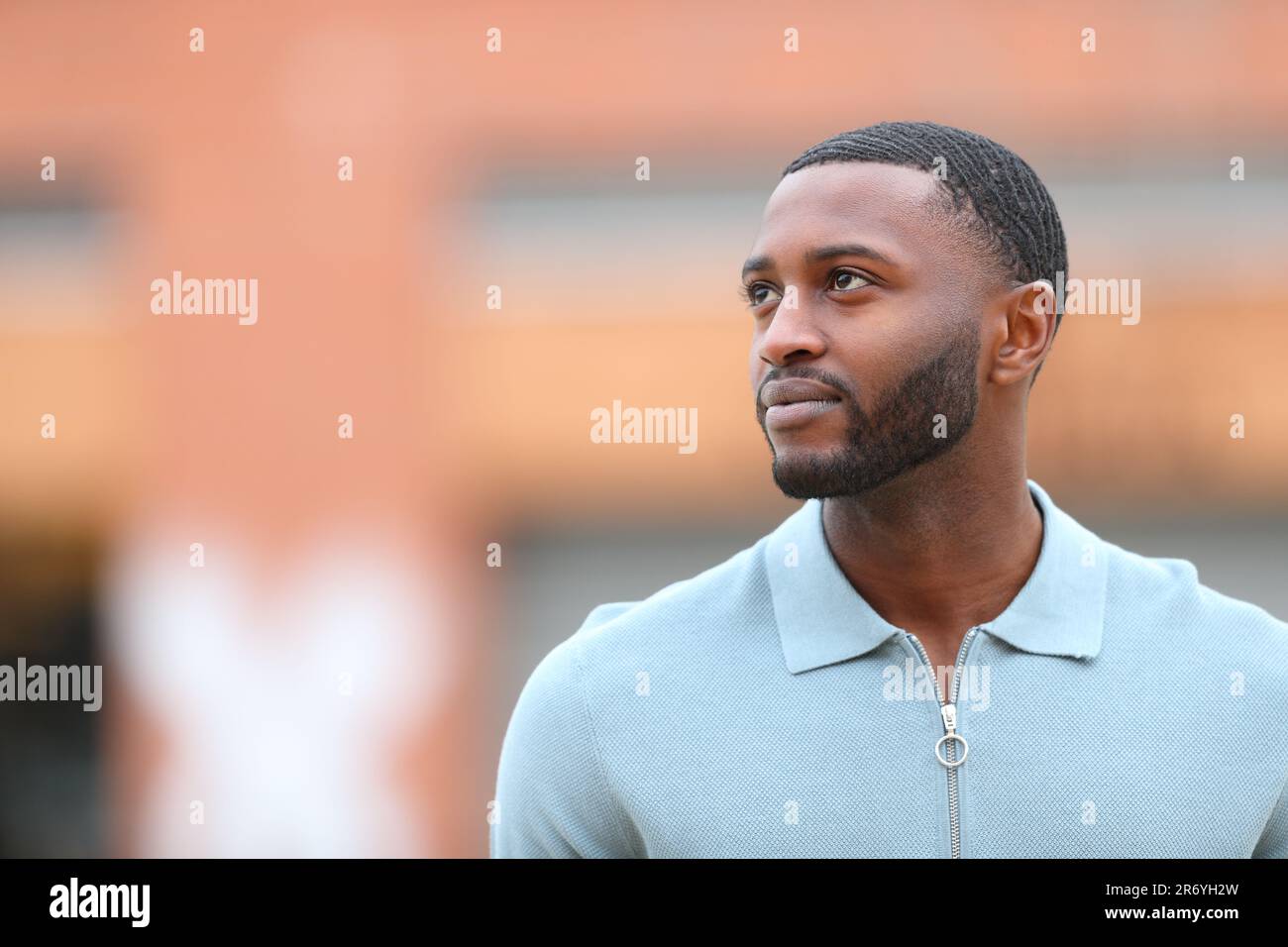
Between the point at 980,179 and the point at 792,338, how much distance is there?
51cm

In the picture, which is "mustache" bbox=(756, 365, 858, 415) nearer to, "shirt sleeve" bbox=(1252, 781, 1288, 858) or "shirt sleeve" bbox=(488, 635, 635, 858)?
"shirt sleeve" bbox=(488, 635, 635, 858)

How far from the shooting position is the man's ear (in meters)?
2.79

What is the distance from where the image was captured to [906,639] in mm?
2641

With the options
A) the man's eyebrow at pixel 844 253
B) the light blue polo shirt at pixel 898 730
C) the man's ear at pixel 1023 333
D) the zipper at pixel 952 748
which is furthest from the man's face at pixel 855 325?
the zipper at pixel 952 748

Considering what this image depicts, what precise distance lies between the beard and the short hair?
21 centimetres

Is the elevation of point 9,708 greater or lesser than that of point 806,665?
lesser

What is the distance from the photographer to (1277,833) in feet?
8.50

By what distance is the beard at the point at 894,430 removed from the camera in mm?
2623

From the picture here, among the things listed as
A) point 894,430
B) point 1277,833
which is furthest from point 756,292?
point 1277,833

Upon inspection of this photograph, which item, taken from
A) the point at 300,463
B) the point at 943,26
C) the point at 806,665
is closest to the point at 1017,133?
the point at 943,26

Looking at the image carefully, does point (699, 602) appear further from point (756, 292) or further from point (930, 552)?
point (756, 292)
